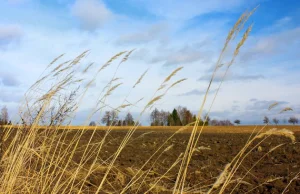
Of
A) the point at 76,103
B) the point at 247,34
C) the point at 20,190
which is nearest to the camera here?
the point at 247,34

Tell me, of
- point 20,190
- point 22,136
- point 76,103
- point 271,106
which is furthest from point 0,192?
point 271,106

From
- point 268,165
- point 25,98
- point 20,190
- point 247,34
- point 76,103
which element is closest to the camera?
point 247,34

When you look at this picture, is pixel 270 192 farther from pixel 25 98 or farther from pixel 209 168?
pixel 25 98

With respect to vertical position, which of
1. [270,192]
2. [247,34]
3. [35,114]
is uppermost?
[247,34]

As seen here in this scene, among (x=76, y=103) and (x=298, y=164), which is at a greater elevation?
(x=76, y=103)

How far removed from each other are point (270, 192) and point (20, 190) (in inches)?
84.3

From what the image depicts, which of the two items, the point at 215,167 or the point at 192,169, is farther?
the point at 215,167

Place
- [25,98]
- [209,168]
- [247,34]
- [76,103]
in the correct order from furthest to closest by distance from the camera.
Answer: [209,168], [25,98], [76,103], [247,34]

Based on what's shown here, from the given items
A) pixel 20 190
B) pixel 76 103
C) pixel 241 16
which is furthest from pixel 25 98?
pixel 241 16

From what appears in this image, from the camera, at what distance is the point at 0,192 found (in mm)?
2701

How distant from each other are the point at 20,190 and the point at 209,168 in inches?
81.3

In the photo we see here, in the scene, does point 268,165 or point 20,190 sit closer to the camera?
point 20,190

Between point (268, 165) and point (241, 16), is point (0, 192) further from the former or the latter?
point (268, 165)

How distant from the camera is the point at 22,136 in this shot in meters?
3.25
